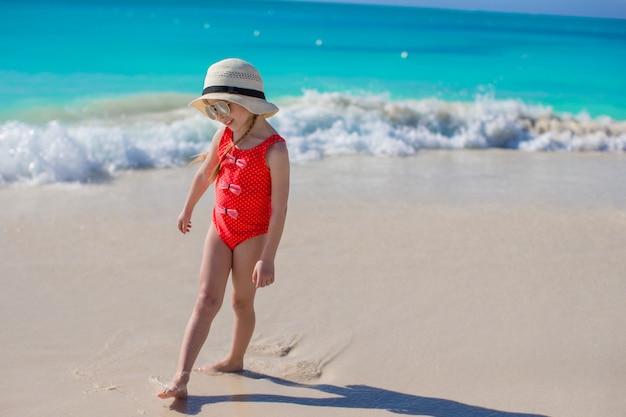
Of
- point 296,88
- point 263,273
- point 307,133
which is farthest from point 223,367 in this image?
point 296,88

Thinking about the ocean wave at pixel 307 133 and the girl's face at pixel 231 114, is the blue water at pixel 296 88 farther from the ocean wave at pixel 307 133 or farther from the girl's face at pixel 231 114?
the girl's face at pixel 231 114

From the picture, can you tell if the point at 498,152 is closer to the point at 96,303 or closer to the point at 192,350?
the point at 96,303

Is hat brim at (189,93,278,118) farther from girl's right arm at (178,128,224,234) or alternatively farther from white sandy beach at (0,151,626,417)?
white sandy beach at (0,151,626,417)

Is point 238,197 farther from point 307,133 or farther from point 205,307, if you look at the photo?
point 307,133

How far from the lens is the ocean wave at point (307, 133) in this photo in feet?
20.9

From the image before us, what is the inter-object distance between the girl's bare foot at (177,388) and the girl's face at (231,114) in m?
0.98

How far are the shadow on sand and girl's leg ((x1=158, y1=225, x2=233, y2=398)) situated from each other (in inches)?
3.7

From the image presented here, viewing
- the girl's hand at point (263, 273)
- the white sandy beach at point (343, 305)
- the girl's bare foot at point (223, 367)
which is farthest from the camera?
the girl's bare foot at point (223, 367)

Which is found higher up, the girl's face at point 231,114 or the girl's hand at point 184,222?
the girl's face at point 231,114

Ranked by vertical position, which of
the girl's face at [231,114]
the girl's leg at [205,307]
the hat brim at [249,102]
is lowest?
the girl's leg at [205,307]

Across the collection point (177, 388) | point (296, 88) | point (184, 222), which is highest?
point (296, 88)

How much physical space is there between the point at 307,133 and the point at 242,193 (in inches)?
230

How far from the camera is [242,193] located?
2.92m

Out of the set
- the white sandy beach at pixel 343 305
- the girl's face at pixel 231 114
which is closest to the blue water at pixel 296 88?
the white sandy beach at pixel 343 305
